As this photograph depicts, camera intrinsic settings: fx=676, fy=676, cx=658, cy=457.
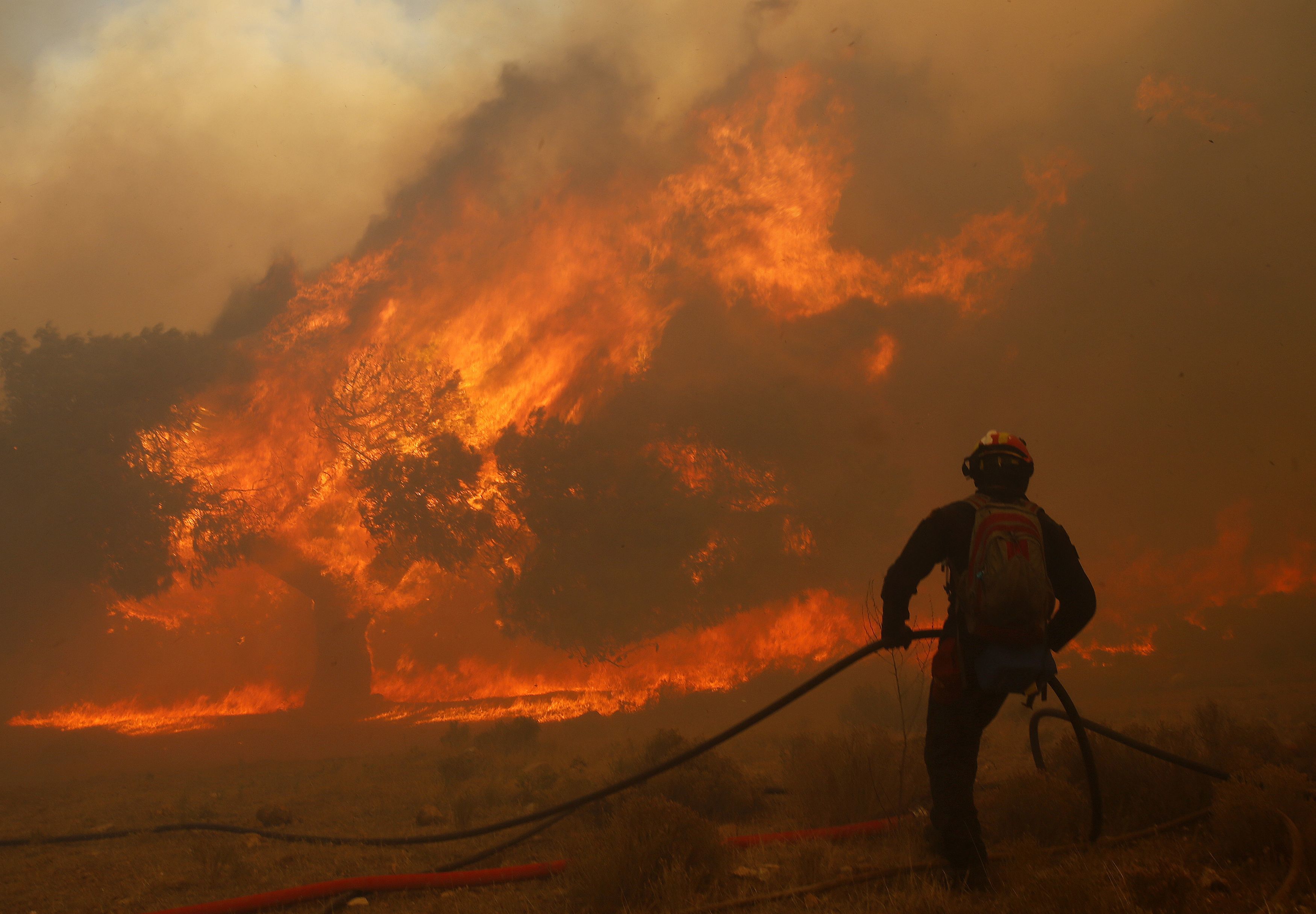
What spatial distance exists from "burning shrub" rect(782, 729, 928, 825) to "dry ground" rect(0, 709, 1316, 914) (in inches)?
0.8

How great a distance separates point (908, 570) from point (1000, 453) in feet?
3.01

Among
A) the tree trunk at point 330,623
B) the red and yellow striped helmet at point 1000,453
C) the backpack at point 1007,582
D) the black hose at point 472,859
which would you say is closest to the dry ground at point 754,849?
the black hose at point 472,859

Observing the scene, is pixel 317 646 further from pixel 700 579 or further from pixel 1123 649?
pixel 1123 649

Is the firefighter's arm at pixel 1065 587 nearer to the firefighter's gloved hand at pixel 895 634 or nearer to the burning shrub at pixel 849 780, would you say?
the firefighter's gloved hand at pixel 895 634

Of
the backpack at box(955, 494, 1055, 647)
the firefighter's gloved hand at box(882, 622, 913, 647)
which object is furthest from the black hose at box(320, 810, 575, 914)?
the backpack at box(955, 494, 1055, 647)

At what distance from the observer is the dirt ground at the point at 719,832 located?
11.7 feet

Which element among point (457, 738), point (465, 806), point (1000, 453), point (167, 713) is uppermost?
point (1000, 453)

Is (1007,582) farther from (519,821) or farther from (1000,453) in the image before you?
(519,821)

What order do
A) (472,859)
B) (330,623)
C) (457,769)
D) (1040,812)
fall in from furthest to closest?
(330,623) < (457,769) < (472,859) < (1040,812)

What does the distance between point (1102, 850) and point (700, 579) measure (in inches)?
916

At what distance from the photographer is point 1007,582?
3572 mm

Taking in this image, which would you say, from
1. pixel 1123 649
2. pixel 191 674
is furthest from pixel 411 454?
pixel 1123 649

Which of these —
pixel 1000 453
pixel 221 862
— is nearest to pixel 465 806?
pixel 221 862

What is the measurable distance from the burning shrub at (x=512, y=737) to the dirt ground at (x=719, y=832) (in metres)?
5.31
